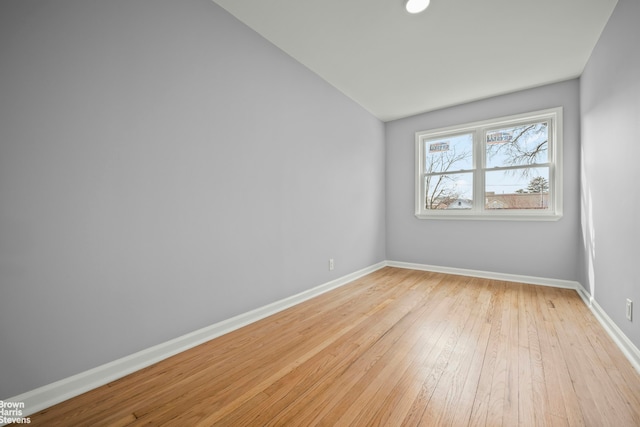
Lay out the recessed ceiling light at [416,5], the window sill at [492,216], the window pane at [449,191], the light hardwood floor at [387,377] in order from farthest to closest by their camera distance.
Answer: the window pane at [449,191] → the window sill at [492,216] → the recessed ceiling light at [416,5] → the light hardwood floor at [387,377]

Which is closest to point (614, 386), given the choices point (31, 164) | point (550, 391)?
point (550, 391)

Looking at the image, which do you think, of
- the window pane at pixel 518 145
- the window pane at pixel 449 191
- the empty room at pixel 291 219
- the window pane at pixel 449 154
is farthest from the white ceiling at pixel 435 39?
the window pane at pixel 449 191

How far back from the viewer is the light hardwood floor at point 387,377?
1244 millimetres

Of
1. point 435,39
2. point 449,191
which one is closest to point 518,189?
point 449,191

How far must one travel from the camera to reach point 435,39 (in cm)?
248

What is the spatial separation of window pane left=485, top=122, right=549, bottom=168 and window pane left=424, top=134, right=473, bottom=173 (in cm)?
27

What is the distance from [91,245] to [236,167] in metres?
1.11

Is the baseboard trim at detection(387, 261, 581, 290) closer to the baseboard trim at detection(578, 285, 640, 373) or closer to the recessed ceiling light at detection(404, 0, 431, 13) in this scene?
the baseboard trim at detection(578, 285, 640, 373)

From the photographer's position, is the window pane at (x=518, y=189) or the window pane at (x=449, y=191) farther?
the window pane at (x=449, y=191)

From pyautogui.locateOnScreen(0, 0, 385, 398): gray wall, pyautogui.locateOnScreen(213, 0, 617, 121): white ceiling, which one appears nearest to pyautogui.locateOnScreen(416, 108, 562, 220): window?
pyautogui.locateOnScreen(213, 0, 617, 121): white ceiling

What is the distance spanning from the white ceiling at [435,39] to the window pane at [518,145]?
0.57 metres

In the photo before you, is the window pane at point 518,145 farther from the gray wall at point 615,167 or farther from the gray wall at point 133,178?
the gray wall at point 133,178

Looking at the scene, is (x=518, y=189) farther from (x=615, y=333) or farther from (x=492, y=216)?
(x=615, y=333)

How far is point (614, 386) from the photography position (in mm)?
1451
